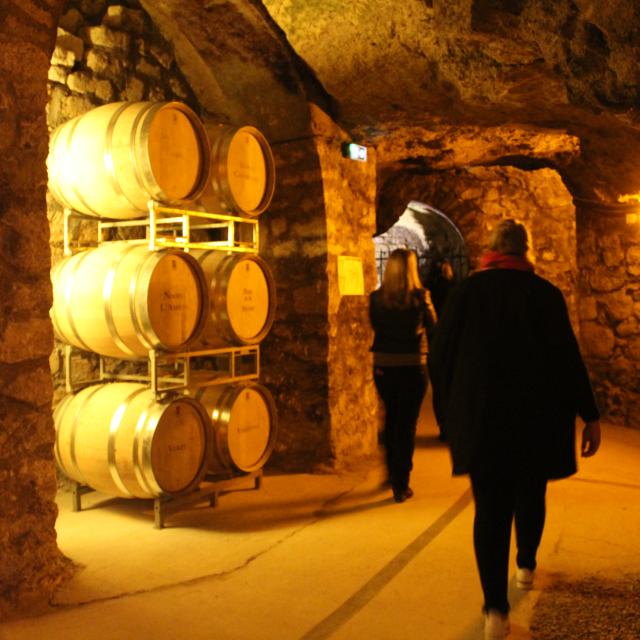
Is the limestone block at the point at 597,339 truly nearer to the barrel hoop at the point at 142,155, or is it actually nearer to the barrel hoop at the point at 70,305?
the barrel hoop at the point at 142,155

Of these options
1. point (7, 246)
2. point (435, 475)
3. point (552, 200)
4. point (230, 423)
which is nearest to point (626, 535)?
point (435, 475)

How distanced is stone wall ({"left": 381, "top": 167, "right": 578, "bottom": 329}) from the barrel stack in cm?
348

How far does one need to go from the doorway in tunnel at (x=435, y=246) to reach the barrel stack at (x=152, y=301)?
458 centimetres

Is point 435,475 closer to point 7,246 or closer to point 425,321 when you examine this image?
point 425,321

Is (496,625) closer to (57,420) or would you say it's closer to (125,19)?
(57,420)

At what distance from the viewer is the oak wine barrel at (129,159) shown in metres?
3.61

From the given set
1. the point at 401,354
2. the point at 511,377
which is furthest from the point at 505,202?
the point at 511,377

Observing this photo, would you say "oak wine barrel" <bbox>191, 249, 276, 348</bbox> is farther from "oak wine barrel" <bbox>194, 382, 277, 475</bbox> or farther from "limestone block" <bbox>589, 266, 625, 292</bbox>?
"limestone block" <bbox>589, 266, 625, 292</bbox>

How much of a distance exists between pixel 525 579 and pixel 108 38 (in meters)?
3.86

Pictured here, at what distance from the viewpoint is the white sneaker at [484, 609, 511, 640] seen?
2391 millimetres

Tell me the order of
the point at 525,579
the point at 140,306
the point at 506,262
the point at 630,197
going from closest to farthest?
1. the point at 506,262
2. the point at 525,579
3. the point at 140,306
4. the point at 630,197

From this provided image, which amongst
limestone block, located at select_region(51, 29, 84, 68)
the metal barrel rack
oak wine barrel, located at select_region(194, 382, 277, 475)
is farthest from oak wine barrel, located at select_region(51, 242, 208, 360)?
limestone block, located at select_region(51, 29, 84, 68)

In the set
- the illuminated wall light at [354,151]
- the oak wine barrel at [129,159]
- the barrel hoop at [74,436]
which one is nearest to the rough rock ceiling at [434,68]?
the illuminated wall light at [354,151]

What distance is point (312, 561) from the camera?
328cm
